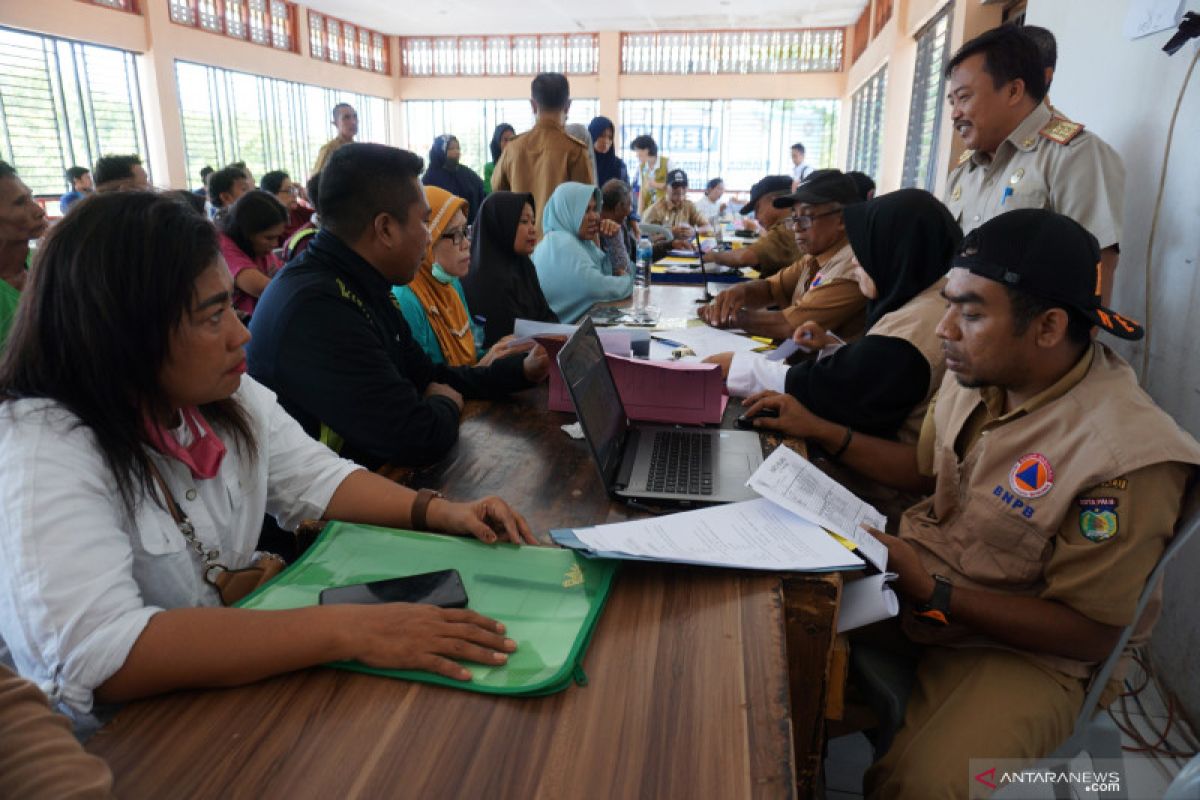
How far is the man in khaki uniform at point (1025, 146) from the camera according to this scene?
6.82 ft

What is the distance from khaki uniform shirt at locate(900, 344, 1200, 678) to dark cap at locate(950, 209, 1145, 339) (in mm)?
96

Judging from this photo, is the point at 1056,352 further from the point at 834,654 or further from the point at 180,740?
the point at 180,740

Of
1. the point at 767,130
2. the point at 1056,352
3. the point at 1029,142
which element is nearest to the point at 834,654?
the point at 1056,352

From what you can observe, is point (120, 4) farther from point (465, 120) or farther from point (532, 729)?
point (532, 729)

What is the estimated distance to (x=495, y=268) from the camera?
276 centimetres

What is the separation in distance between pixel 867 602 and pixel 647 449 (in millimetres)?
496

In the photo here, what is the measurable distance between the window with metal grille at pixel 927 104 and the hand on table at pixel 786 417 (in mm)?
4585

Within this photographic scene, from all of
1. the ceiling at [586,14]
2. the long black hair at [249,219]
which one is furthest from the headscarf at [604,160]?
the ceiling at [586,14]

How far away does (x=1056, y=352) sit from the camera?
1191 mm

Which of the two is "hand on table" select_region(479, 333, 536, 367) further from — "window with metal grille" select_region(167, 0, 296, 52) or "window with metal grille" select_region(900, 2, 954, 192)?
"window with metal grille" select_region(167, 0, 296, 52)

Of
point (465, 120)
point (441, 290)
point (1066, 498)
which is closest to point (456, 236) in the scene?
point (441, 290)

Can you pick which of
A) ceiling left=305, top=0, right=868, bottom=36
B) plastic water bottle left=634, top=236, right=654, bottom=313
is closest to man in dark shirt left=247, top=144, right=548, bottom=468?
plastic water bottle left=634, top=236, right=654, bottom=313

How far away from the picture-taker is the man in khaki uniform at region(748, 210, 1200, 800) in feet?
3.42

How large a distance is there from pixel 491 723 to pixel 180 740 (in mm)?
283
